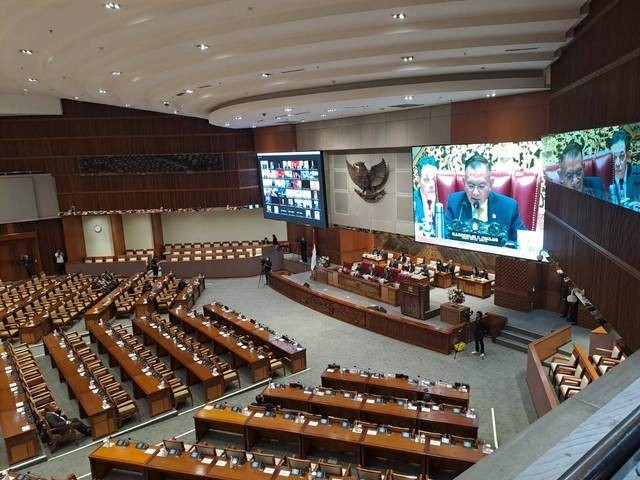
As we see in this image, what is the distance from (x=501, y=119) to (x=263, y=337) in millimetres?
8338

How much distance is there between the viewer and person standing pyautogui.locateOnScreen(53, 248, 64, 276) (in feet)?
69.8

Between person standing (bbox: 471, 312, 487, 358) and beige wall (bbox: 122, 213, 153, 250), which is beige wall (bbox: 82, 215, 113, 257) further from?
person standing (bbox: 471, 312, 487, 358)

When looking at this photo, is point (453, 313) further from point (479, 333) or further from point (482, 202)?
point (482, 202)

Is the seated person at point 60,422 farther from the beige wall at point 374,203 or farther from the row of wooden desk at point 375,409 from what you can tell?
the beige wall at point 374,203

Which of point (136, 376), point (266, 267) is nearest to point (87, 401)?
point (136, 376)

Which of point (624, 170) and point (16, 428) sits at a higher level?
point (624, 170)

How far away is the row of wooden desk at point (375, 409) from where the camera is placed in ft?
24.2

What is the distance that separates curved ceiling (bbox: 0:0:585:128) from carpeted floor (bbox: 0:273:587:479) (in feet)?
20.0

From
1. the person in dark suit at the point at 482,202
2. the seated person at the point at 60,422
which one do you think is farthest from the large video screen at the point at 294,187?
the seated person at the point at 60,422

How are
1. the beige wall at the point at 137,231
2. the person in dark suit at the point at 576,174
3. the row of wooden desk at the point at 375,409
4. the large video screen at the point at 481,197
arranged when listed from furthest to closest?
the beige wall at the point at 137,231 < the large video screen at the point at 481,197 < the row of wooden desk at the point at 375,409 < the person in dark suit at the point at 576,174

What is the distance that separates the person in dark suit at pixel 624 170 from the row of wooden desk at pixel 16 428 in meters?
9.59

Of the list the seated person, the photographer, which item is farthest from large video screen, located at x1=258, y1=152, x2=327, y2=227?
the seated person

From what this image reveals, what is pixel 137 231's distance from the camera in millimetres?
22844

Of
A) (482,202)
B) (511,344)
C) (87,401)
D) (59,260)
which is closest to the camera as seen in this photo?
(87,401)
